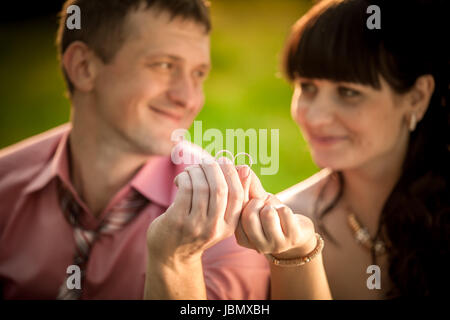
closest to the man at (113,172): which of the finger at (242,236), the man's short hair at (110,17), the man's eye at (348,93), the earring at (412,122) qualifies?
the man's short hair at (110,17)

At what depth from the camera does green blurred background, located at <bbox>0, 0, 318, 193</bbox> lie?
799mm

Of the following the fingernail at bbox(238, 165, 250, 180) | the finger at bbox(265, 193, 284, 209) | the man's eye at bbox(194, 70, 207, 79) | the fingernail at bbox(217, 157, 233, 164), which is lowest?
the finger at bbox(265, 193, 284, 209)

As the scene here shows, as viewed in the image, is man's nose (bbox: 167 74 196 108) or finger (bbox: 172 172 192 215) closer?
finger (bbox: 172 172 192 215)

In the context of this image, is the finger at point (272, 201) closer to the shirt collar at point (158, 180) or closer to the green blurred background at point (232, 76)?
the green blurred background at point (232, 76)

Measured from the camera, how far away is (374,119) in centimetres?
83

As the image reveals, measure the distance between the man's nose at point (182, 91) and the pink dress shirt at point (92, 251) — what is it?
14 centimetres

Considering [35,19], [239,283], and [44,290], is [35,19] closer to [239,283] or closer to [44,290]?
[44,290]

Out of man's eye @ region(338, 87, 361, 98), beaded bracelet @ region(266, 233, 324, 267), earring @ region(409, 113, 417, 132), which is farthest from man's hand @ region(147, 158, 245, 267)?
earring @ region(409, 113, 417, 132)

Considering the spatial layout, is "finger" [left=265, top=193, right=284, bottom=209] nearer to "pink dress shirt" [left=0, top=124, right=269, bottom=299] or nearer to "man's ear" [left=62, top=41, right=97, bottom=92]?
"pink dress shirt" [left=0, top=124, right=269, bottom=299]

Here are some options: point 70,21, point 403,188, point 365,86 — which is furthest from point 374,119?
point 70,21

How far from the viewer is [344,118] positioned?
827 mm

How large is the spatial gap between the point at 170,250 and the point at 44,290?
12.0 inches

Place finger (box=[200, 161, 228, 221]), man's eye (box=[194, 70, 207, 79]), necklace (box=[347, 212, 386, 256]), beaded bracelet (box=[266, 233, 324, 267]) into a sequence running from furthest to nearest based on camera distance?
necklace (box=[347, 212, 386, 256])
man's eye (box=[194, 70, 207, 79])
beaded bracelet (box=[266, 233, 324, 267])
finger (box=[200, 161, 228, 221])
